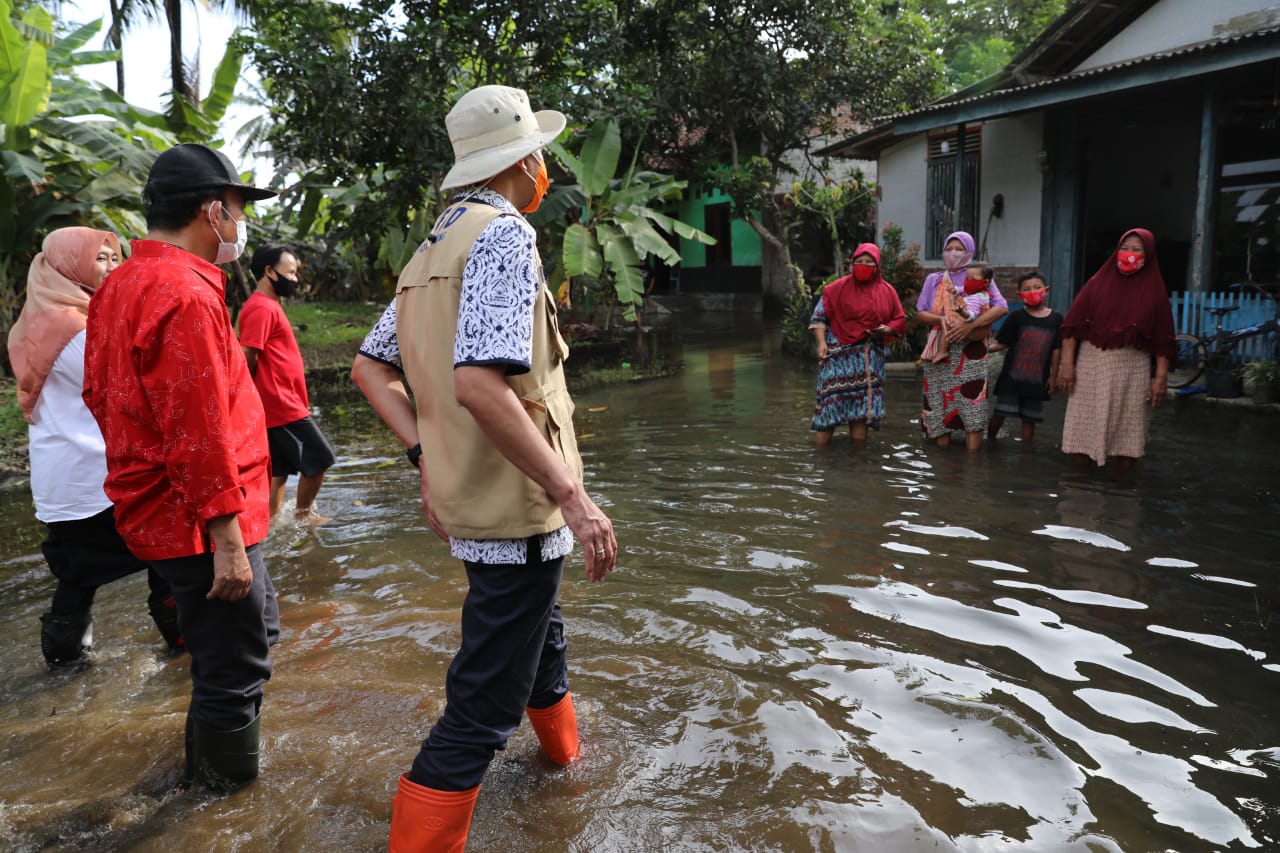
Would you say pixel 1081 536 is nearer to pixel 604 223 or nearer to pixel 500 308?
pixel 500 308

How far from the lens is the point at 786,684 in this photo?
3.55m

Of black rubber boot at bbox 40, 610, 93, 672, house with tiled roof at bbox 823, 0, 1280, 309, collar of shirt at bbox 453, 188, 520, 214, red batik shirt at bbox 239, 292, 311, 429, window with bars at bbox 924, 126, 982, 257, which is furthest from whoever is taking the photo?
window with bars at bbox 924, 126, 982, 257

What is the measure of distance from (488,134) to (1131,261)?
579 centimetres

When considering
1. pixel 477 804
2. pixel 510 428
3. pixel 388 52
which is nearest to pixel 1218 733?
pixel 477 804

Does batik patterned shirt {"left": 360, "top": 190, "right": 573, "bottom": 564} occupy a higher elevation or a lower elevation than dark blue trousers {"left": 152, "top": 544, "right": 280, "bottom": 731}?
higher

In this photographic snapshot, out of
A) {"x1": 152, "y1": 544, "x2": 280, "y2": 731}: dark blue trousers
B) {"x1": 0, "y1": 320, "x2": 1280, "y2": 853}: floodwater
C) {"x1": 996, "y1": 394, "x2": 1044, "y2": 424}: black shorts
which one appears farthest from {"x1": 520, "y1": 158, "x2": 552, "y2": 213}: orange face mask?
{"x1": 996, "y1": 394, "x2": 1044, "y2": 424}: black shorts

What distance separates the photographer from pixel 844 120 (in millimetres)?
20844

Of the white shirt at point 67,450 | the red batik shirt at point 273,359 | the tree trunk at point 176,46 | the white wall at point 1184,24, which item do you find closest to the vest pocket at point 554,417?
the white shirt at point 67,450

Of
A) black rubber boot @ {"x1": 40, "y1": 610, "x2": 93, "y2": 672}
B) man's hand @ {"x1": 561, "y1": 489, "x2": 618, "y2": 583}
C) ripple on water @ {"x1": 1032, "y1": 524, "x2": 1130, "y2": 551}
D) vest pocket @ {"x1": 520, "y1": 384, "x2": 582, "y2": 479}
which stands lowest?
ripple on water @ {"x1": 1032, "y1": 524, "x2": 1130, "y2": 551}

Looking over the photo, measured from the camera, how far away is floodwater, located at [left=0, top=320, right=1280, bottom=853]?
8.75 ft

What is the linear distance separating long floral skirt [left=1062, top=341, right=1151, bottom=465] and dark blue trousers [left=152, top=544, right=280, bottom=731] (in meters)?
5.98

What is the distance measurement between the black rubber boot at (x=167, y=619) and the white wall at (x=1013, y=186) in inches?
476

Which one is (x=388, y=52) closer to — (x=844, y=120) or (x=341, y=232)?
(x=341, y=232)

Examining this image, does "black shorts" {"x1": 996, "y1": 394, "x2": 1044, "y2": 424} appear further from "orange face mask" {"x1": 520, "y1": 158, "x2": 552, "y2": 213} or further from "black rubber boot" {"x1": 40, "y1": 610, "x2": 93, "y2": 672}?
"black rubber boot" {"x1": 40, "y1": 610, "x2": 93, "y2": 672}
